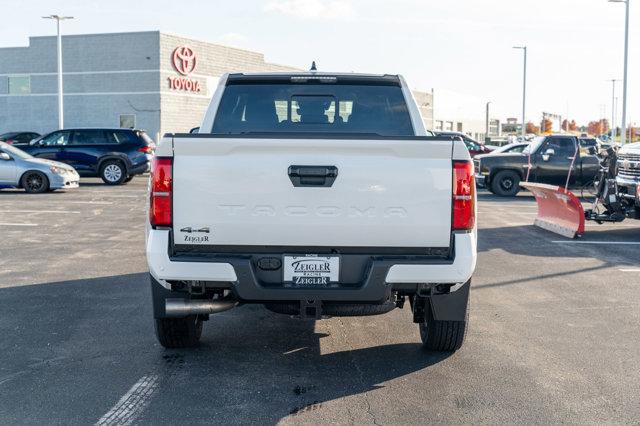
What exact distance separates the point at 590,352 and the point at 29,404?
160 inches

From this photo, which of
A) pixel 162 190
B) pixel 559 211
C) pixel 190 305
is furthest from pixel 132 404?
pixel 559 211

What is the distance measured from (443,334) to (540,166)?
57.6ft

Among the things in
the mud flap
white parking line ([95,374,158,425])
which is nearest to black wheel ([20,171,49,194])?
white parking line ([95,374,158,425])

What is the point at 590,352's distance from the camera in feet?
19.6

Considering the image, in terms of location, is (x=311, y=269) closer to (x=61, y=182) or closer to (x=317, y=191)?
(x=317, y=191)

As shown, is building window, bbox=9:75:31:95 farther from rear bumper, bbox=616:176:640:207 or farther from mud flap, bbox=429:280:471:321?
mud flap, bbox=429:280:471:321

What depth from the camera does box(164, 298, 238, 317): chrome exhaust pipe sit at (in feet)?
16.9

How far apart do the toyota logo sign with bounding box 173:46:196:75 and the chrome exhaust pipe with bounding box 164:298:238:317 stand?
4270 cm

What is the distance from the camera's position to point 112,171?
2480cm

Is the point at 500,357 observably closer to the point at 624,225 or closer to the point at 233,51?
the point at 624,225

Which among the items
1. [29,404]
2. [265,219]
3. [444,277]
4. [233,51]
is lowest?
[29,404]

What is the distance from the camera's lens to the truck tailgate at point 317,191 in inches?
187

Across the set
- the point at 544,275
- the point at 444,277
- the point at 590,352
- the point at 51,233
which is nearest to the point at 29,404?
the point at 444,277

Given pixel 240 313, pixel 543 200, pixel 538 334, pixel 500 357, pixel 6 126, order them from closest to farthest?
1. pixel 500 357
2. pixel 538 334
3. pixel 240 313
4. pixel 543 200
5. pixel 6 126
